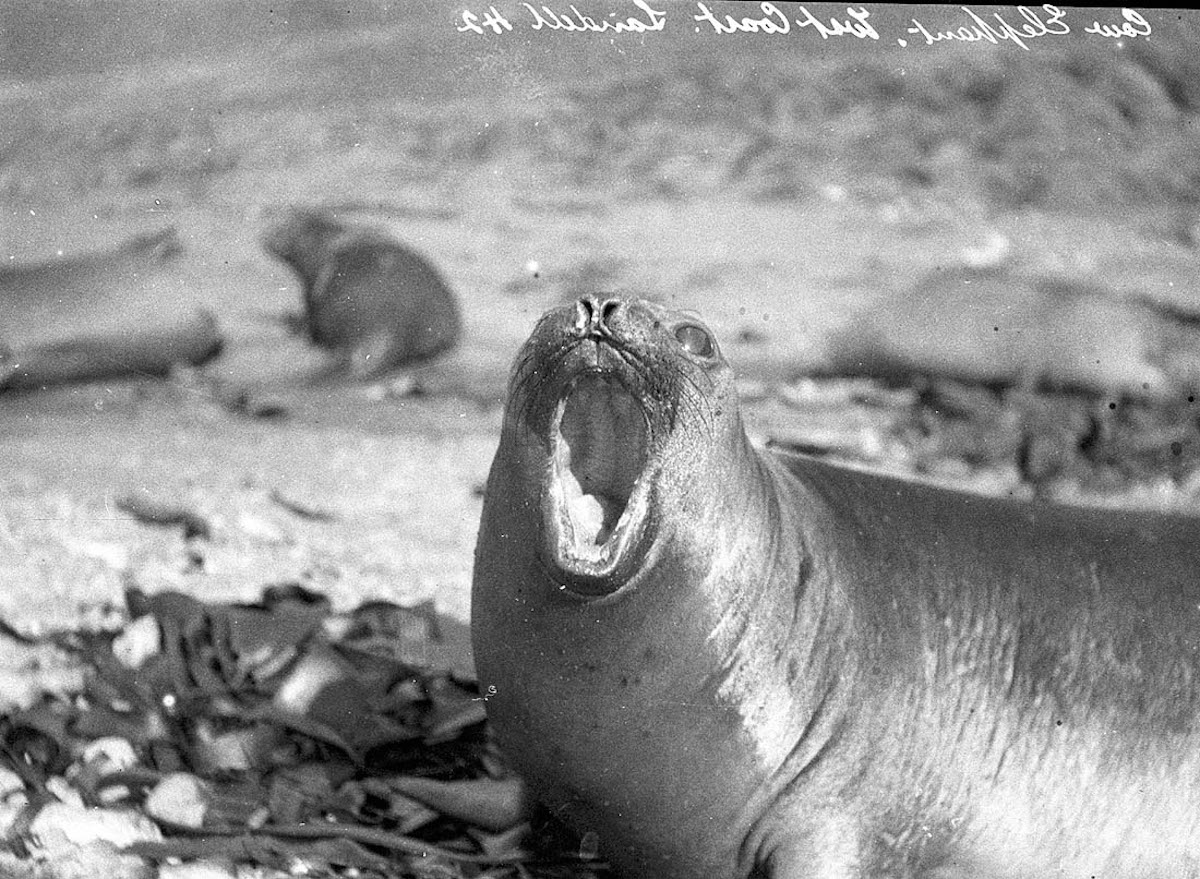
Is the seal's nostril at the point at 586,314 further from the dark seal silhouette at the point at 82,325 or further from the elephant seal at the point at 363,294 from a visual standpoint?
the dark seal silhouette at the point at 82,325

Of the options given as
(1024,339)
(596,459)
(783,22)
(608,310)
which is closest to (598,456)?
(596,459)

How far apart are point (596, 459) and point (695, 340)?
1.23 feet

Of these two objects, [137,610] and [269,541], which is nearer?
[137,610]

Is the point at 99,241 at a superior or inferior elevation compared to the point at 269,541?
superior

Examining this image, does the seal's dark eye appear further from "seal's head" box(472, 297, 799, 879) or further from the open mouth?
the open mouth

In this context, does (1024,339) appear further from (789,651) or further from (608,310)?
(608,310)

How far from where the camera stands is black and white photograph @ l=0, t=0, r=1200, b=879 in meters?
3.46

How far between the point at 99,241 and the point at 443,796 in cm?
334

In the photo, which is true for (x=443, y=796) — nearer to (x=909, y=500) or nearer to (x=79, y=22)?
(x=909, y=500)

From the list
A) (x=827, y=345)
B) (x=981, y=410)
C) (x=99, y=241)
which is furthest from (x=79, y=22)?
(x=981, y=410)

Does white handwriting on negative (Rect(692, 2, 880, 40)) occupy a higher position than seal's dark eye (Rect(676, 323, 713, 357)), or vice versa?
white handwriting on negative (Rect(692, 2, 880, 40))

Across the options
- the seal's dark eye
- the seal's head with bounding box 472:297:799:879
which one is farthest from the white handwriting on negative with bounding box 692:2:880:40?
the seal's head with bounding box 472:297:799:879

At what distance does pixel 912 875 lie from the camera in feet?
11.9

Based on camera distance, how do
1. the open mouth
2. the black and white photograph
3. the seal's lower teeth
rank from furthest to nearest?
the black and white photograph < the seal's lower teeth < the open mouth
